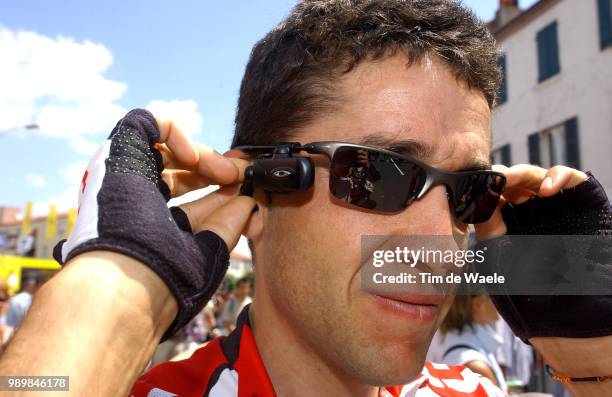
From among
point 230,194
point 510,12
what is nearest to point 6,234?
point 510,12

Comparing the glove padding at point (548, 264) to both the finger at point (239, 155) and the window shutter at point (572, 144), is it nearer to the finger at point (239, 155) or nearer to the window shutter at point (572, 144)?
the finger at point (239, 155)

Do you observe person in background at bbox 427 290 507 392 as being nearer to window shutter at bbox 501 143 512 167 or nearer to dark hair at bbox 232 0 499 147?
dark hair at bbox 232 0 499 147

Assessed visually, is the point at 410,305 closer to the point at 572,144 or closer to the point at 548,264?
the point at 548,264

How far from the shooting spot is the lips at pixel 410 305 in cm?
174

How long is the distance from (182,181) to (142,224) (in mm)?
538

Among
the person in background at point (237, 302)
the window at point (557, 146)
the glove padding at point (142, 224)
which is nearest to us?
the glove padding at point (142, 224)

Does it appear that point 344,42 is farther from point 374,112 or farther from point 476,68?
point 476,68

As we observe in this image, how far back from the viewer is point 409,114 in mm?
1805

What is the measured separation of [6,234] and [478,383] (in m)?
73.8

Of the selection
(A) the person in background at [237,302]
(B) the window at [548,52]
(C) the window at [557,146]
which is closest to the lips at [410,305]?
(A) the person in background at [237,302]

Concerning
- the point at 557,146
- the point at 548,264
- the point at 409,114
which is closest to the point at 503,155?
the point at 557,146

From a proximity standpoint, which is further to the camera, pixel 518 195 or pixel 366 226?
pixel 518 195

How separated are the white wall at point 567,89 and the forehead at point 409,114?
484 inches

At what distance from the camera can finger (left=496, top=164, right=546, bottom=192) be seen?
210 centimetres
